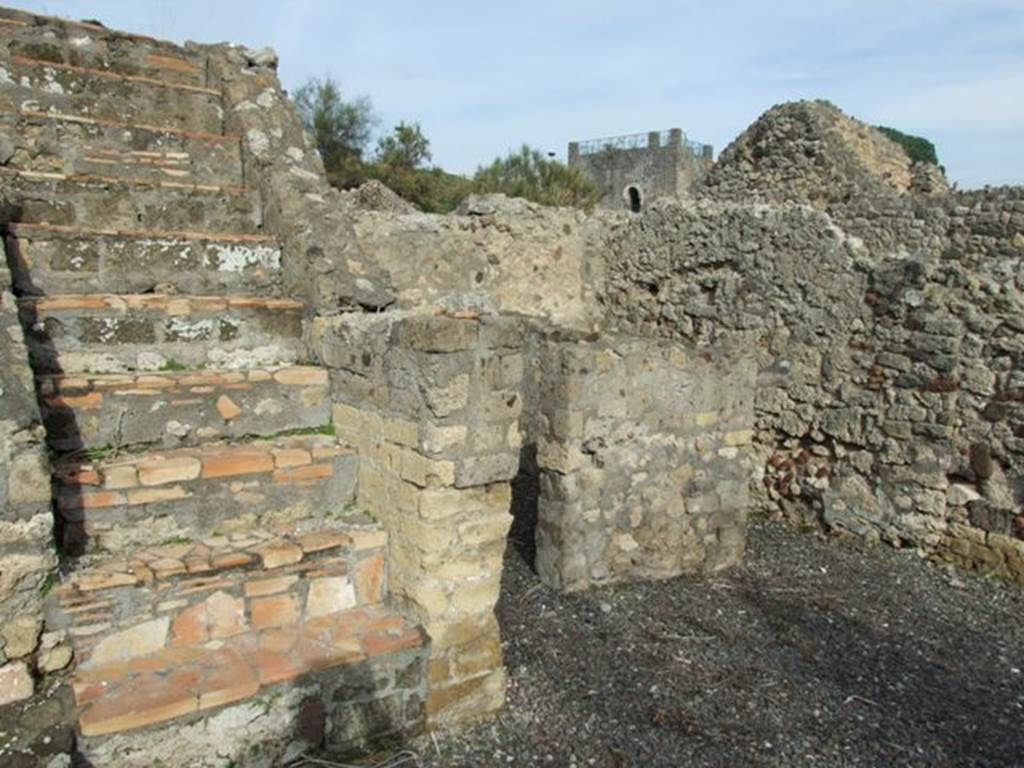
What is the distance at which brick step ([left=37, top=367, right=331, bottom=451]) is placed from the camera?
11.6 ft

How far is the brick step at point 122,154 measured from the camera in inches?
190

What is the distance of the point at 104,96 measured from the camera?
17.4ft

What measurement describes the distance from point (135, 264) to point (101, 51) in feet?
7.16

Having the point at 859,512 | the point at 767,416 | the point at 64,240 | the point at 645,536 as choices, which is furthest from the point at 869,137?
the point at 64,240

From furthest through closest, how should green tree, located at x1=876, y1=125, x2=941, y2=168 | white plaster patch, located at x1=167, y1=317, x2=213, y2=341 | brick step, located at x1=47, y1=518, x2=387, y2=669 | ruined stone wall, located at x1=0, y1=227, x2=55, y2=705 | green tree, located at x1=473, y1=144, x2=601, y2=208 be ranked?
green tree, located at x1=876, y1=125, x2=941, y2=168 < green tree, located at x1=473, y1=144, x2=601, y2=208 < white plaster patch, located at x1=167, y1=317, x2=213, y2=341 < brick step, located at x1=47, y1=518, x2=387, y2=669 < ruined stone wall, located at x1=0, y1=227, x2=55, y2=705

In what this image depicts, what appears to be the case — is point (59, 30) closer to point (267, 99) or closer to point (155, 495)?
point (267, 99)

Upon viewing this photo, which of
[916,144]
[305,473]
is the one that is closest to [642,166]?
[916,144]

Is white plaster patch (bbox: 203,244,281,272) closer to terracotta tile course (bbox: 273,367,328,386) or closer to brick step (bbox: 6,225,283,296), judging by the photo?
brick step (bbox: 6,225,283,296)

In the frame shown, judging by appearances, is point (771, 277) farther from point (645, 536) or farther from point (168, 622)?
point (168, 622)

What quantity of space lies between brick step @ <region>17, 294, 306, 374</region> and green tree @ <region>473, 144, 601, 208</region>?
586 inches

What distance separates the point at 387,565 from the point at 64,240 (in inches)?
92.5

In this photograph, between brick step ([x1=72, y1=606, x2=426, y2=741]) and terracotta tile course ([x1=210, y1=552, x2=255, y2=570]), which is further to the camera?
terracotta tile course ([x1=210, y1=552, x2=255, y2=570])

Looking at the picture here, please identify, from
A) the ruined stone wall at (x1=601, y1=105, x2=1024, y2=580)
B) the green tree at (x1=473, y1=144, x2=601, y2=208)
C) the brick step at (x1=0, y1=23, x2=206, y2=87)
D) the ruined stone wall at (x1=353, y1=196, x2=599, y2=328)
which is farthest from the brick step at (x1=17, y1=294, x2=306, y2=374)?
the green tree at (x1=473, y1=144, x2=601, y2=208)

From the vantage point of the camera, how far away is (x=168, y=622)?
10.7 ft
